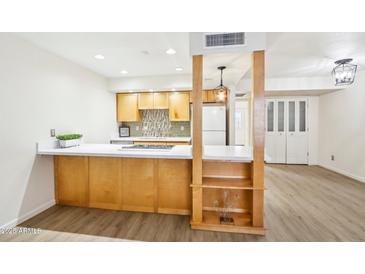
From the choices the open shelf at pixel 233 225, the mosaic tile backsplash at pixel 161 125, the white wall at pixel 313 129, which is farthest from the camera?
the white wall at pixel 313 129

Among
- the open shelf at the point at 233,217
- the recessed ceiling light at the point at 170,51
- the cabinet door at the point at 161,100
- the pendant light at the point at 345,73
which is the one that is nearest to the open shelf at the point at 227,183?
the open shelf at the point at 233,217

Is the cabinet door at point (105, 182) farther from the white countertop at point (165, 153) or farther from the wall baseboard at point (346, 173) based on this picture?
the wall baseboard at point (346, 173)

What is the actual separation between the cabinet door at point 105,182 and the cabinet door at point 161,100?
2112 millimetres

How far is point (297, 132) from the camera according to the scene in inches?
212

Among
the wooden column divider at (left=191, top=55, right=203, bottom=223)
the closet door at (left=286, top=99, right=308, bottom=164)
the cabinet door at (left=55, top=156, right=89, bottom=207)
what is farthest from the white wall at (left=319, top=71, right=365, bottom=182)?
the cabinet door at (left=55, top=156, right=89, bottom=207)

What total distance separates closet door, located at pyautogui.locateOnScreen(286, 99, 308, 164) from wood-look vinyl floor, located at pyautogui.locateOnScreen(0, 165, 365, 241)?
218 centimetres

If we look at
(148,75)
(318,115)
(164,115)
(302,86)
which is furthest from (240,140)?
(148,75)

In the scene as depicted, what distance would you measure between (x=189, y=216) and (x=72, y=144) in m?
2.15

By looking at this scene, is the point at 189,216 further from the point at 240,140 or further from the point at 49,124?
the point at 240,140

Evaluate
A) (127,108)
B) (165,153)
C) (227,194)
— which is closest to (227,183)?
(227,194)

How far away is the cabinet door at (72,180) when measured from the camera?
2742mm

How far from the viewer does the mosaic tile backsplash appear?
4.66 meters
